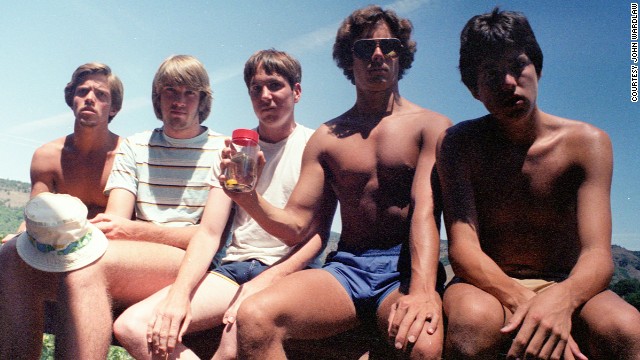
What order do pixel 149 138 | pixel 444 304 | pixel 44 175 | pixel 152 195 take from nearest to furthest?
pixel 444 304 < pixel 152 195 < pixel 149 138 < pixel 44 175

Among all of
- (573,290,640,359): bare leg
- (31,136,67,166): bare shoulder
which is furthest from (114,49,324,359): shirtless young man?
(31,136,67,166): bare shoulder

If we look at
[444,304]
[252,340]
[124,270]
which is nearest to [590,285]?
[444,304]

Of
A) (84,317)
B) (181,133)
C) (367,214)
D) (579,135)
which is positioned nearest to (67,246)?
(84,317)

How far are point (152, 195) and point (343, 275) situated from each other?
151cm

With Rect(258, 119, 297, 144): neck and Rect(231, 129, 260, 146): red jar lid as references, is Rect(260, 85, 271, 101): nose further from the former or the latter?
Rect(231, 129, 260, 146): red jar lid


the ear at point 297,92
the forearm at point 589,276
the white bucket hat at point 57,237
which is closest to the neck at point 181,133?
the ear at point 297,92

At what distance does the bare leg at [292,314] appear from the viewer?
2.33m

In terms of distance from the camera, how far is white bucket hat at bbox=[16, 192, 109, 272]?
2549mm

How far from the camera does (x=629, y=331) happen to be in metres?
2.06

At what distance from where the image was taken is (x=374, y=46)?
321 cm

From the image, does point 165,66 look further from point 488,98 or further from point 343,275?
point 488,98

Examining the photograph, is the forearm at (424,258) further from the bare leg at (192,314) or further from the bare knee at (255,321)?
the bare leg at (192,314)

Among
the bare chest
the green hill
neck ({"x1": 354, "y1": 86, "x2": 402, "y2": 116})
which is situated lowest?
the green hill

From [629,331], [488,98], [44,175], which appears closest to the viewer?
[629,331]
